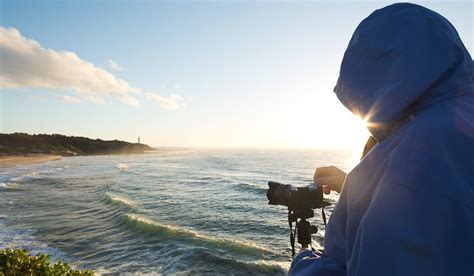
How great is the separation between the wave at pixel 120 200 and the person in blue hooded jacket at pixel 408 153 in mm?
21284

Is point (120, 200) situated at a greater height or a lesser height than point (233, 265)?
greater

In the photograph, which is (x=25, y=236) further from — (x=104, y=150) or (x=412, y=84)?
(x=104, y=150)

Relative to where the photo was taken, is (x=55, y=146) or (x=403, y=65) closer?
(x=403, y=65)

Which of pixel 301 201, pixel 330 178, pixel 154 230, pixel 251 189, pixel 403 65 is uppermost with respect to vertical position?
pixel 403 65

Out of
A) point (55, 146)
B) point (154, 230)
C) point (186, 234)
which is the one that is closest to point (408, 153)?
point (186, 234)

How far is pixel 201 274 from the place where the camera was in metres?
10.5

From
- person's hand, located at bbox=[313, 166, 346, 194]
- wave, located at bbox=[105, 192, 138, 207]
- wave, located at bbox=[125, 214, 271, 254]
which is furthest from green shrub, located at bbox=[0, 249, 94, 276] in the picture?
wave, located at bbox=[105, 192, 138, 207]

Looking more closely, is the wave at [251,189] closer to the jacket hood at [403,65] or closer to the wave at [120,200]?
the wave at [120,200]

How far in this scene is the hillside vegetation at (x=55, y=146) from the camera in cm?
8356

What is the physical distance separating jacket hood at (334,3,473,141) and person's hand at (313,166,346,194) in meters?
0.91

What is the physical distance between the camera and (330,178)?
1.93 m

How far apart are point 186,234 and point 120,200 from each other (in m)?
9.46

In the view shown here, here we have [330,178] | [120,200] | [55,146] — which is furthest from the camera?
[55,146]

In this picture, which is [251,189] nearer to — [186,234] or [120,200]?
[120,200]
